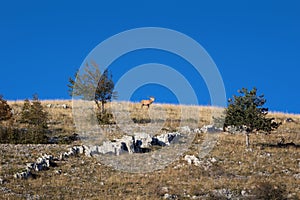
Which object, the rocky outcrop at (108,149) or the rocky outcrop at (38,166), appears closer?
the rocky outcrop at (38,166)

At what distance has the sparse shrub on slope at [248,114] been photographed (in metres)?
45.4

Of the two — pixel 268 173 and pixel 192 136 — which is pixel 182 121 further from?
pixel 268 173

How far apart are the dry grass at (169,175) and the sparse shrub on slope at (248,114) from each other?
1.39 meters

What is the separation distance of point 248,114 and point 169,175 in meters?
16.1

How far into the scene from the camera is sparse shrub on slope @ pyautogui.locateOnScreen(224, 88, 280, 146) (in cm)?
4541

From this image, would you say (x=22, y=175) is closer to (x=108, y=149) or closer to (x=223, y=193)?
(x=108, y=149)

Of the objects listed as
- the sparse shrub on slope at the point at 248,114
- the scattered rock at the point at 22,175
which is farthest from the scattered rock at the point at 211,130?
the scattered rock at the point at 22,175

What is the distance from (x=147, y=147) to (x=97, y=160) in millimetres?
5916

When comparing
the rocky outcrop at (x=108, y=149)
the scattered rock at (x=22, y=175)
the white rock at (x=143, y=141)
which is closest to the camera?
the scattered rock at (x=22, y=175)

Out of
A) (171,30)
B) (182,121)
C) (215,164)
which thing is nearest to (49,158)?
(215,164)

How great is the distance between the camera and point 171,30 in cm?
4938

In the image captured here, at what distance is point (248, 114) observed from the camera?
45594mm

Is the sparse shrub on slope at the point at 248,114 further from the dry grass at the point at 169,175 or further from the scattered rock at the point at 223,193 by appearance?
the scattered rock at the point at 223,193

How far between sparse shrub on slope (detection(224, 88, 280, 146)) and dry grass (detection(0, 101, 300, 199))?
4.57 ft
